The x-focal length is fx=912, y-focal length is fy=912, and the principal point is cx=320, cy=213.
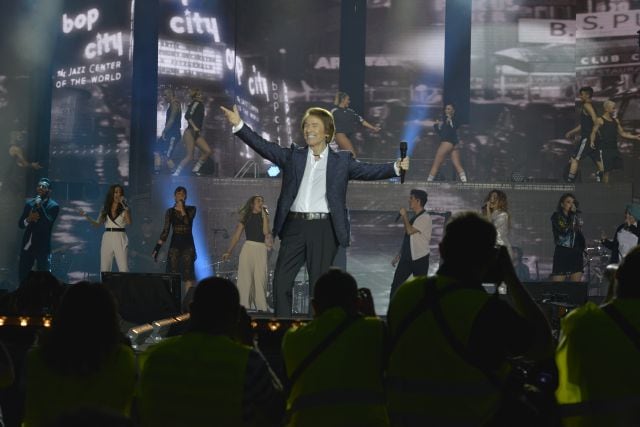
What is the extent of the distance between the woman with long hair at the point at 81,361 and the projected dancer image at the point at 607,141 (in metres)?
13.5

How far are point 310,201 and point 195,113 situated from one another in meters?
8.93

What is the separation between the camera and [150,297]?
22.4 ft

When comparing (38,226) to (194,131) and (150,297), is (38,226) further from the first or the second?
(150,297)

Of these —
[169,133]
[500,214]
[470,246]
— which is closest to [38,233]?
[169,133]

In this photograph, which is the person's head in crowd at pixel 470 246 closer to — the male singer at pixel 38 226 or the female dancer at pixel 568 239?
the female dancer at pixel 568 239

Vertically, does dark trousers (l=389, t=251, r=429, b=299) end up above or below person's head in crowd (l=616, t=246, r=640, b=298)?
below

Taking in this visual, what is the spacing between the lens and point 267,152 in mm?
7453

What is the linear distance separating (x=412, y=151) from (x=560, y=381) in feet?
43.4

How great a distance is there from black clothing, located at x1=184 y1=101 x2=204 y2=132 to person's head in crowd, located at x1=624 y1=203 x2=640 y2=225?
7.25 meters

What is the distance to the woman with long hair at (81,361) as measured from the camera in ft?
11.3

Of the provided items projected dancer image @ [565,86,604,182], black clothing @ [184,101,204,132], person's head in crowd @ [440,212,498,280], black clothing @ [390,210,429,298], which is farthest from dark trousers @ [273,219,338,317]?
projected dancer image @ [565,86,604,182]

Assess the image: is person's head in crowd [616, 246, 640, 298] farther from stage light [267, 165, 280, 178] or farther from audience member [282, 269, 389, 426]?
stage light [267, 165, 280, 178]

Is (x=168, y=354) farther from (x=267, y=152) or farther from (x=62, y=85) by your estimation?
(x=62, y=85)

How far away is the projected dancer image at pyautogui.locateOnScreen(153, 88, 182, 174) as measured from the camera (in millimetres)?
15797
